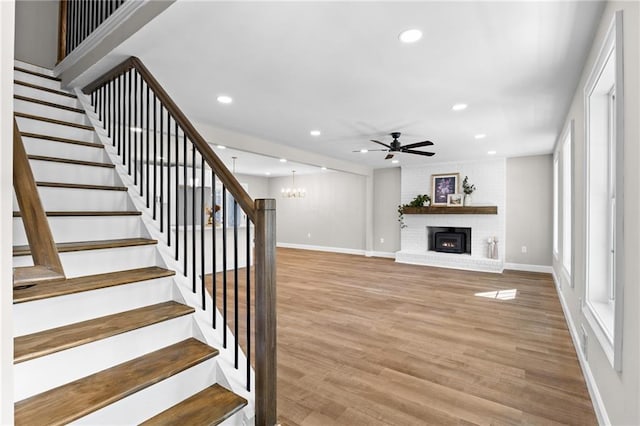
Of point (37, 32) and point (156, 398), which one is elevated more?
point (37, 32)

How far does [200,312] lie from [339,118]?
2.95 meters

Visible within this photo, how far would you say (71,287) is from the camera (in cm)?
157

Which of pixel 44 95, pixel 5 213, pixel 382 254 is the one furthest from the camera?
pixel 382 254

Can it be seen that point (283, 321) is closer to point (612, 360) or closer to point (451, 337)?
point (451, 337)

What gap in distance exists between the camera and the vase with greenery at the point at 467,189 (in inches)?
277

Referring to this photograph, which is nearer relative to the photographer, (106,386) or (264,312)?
(106,386)

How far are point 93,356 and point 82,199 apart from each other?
1.21m

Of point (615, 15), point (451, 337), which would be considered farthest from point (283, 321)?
point (615, 15)

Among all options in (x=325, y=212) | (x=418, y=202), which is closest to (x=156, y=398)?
(x=418, y=202)

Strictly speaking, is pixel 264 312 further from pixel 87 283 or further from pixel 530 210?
pixel 530 210

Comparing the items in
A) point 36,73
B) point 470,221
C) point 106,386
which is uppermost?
point 36,73

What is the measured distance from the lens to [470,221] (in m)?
7.09

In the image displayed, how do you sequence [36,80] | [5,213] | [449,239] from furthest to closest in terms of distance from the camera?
[449,239] → [36,80] → [5,213]

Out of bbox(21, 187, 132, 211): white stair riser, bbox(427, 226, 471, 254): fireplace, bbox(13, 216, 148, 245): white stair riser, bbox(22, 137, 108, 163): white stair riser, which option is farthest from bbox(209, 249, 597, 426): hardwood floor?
bbox(22, 137, 108, 163): white stair riser
